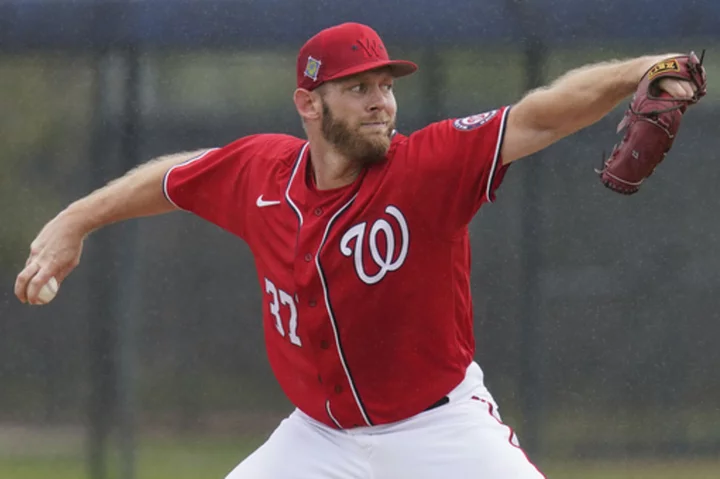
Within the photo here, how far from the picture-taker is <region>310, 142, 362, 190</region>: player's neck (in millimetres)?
3326

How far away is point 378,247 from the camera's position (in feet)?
10.5

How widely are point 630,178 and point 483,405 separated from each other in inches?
33.3

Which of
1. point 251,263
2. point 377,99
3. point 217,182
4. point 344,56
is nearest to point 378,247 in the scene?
point 377,99

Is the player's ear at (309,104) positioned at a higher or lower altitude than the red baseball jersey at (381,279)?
higher

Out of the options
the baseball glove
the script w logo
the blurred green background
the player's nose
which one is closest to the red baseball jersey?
the script w logo

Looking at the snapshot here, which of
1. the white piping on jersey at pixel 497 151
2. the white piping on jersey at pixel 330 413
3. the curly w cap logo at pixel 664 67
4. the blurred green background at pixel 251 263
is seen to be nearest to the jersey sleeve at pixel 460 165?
the white piping on jersey at pixel 497 151

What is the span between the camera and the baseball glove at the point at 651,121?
8.36ft

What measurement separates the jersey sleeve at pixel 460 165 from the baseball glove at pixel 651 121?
34cm

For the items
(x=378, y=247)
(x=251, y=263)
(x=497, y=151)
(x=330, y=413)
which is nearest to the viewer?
(x=497, y=151)

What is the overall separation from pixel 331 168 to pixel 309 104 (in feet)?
0.66

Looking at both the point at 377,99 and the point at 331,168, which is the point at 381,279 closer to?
the point at 331,168

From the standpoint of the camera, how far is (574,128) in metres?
2.78

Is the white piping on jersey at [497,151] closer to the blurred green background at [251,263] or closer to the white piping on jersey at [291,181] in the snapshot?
the white piping on jersey at [291,181]

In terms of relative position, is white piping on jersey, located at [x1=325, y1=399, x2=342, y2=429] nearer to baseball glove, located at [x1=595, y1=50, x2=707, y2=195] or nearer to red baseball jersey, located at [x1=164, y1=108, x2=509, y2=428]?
red baseball jersey, located at [x1=164, y1=108, x2=509, y2=428]
